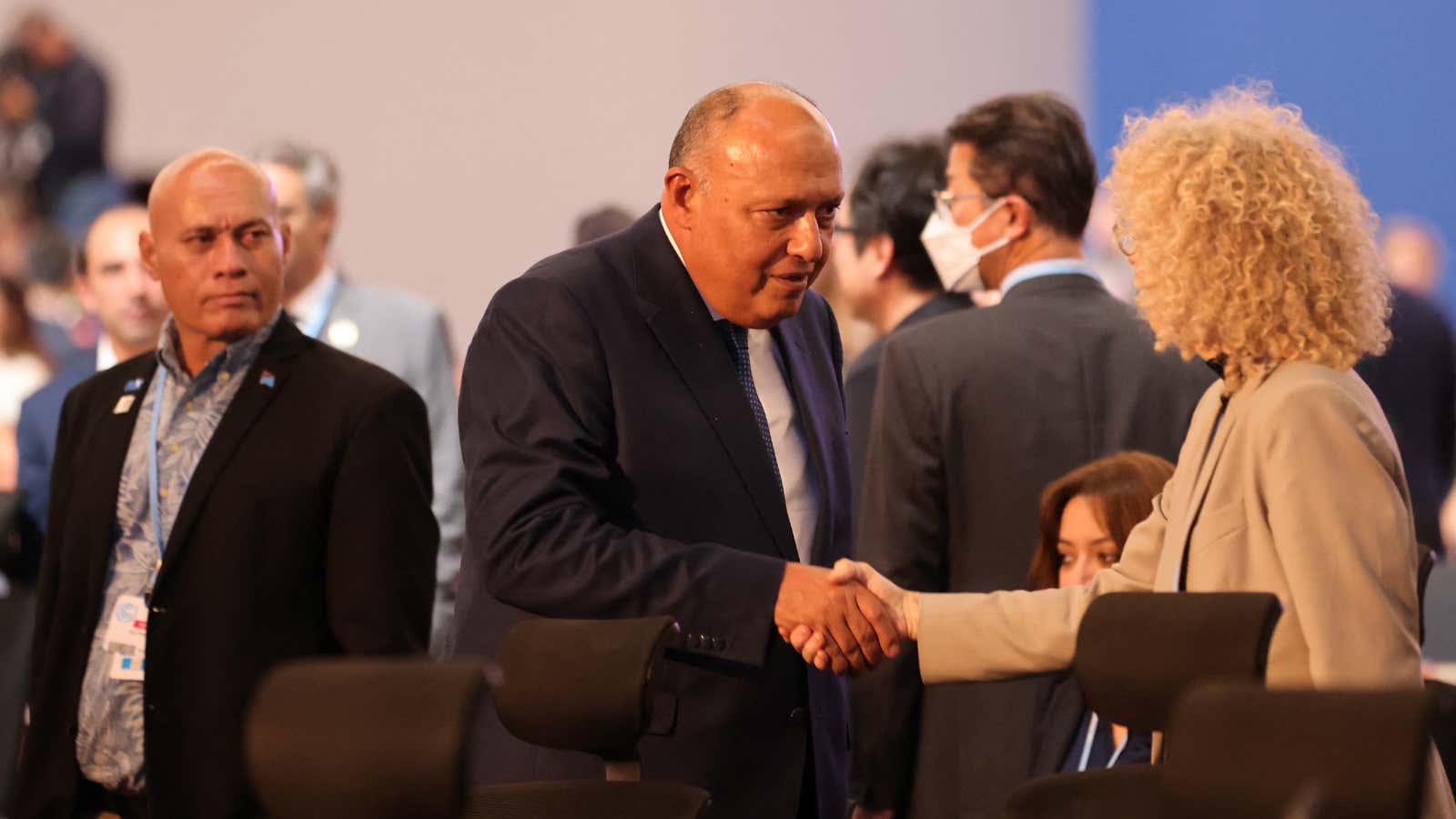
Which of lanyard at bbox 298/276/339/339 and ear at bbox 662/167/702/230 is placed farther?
lanyard at bbox 298/276/339/339

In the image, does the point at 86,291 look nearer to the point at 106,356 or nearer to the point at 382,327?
the point at 106,356

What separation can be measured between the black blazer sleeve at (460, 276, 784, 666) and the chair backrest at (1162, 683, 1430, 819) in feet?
3.24

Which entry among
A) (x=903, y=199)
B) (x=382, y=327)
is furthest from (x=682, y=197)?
(x=382, y=327)

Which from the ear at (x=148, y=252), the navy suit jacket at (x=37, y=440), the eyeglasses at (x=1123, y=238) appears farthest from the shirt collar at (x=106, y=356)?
the eyeglasses at (x=1123, y=238)

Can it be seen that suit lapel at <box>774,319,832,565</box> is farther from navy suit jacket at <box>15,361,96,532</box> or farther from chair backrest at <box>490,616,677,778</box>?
navy suit jacket at <box>15,361,96,532</box>

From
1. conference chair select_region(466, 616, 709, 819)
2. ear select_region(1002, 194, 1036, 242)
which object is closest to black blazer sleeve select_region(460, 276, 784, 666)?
conference chair select_region(466, 616, 709, 819)

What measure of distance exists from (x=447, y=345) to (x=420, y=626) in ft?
5.74

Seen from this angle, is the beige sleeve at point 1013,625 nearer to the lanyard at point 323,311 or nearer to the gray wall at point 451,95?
the lanyard at point 323,311

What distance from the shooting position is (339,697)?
61.0 inches

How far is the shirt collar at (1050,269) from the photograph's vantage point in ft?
12.0

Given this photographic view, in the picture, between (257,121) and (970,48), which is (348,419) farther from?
(970,48)

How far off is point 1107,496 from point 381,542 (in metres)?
1.30

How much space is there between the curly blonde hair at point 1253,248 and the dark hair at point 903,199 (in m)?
1.89

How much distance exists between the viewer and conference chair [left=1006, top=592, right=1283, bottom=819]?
1897 millimetres
